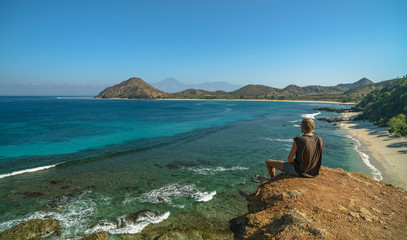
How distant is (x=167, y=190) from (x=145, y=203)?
199cm

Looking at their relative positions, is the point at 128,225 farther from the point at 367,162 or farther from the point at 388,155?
the point at 388,155

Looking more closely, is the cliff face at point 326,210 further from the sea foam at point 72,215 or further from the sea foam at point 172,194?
the sea foam at point 72,215

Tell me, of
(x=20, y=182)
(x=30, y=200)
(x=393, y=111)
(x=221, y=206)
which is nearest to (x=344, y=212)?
(x=221, y=206)

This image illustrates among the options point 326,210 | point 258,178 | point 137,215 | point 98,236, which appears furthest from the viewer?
point 258,178

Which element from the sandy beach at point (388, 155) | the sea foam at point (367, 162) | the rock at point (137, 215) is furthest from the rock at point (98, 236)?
the sandy beach at point (388, 155)

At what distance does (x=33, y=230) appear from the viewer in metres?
9.05

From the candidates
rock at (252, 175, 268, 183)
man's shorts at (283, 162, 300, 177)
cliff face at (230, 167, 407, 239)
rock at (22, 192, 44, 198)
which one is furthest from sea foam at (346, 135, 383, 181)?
rock at (22, 192, 44, 198)

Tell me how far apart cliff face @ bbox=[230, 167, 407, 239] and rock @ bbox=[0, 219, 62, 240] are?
8486 millimetres

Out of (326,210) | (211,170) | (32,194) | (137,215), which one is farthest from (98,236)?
(211,170)

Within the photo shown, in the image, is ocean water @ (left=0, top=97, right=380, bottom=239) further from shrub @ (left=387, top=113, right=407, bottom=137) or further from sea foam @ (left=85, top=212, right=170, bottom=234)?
shrub @ (left=387, top=113, right=407, bottom=137)

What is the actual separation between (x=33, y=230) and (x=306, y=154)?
11.7 meters

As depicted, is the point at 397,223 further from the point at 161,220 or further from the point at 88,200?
the point at 88,200

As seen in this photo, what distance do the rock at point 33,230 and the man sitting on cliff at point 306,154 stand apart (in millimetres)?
10301

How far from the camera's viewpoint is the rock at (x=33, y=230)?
876cm
